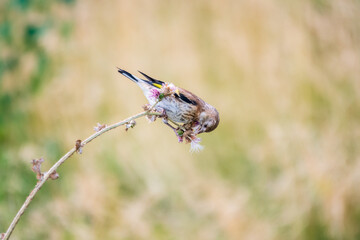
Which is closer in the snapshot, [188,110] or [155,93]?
[155,93]

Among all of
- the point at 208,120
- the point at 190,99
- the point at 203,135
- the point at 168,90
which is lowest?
the point at 168,90

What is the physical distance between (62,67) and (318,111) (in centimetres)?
240

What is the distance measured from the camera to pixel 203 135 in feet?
13.5

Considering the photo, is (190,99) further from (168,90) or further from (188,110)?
(168,90)

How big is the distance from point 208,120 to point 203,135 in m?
2.18

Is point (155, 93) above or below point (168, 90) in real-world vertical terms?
above

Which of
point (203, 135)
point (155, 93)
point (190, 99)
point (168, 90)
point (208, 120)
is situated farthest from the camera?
point (203, 135)

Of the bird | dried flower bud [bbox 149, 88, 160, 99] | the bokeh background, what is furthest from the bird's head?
the bokeh background

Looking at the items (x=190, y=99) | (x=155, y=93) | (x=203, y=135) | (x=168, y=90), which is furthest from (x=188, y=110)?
(x=203, y=135)

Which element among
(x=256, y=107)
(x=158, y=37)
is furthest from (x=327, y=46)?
(x=158, y=37)

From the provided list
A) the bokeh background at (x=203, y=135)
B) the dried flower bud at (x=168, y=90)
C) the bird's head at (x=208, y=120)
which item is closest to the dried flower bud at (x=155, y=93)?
the dried flower bud at (x=168, y=90)

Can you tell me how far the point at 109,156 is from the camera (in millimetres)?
4539

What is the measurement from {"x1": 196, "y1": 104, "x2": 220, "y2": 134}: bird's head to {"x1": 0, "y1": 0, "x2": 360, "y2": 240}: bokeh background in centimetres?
233

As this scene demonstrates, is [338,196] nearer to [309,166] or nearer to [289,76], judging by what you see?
[309,166]
